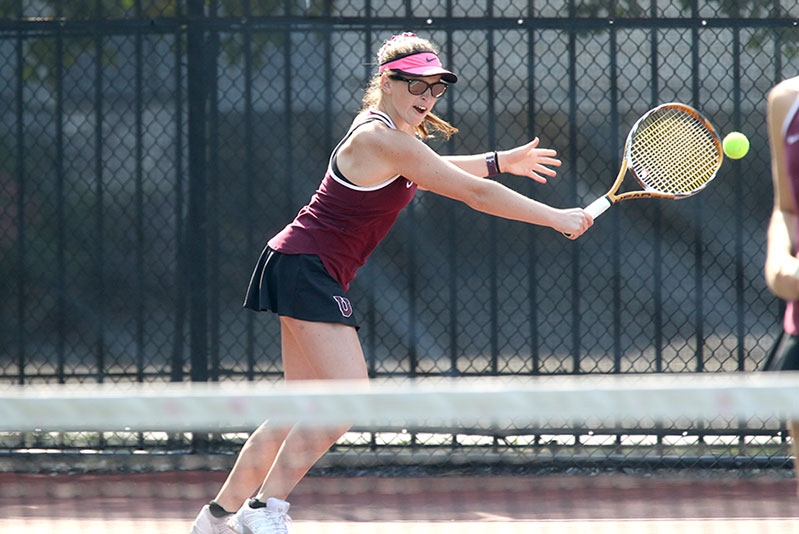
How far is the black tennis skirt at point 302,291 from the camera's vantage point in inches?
124

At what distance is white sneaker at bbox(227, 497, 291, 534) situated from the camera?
313cm

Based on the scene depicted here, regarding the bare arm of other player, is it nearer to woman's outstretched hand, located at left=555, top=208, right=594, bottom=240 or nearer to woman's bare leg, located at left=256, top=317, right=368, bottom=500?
woman's outstretched hand, located at left=555, top=208, right=594, bottom=240

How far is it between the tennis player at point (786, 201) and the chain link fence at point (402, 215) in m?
2.35

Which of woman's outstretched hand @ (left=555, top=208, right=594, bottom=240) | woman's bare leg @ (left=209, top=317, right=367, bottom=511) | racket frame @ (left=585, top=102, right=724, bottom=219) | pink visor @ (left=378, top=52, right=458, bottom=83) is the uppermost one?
pink visor @ (left=378, top=52, right=458, bottom=83)

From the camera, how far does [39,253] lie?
482cm

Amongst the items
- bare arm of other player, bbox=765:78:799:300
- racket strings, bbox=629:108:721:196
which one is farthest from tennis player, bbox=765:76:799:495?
racket strings, bbox=629:108:721:196

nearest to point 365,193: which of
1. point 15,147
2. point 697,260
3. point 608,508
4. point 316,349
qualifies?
point 316,349

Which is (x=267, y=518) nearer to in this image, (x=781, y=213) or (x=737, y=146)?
(x=781, y=213)

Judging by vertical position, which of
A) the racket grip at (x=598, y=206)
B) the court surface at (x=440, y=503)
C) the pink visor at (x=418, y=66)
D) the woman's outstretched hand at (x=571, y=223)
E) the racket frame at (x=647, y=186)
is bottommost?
the court surface at (x=440, y=503)

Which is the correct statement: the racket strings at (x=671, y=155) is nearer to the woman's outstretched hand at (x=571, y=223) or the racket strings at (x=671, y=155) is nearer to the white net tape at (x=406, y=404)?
the woman's outstretched hand at (x=571, y=223)

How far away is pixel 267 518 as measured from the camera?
314cm

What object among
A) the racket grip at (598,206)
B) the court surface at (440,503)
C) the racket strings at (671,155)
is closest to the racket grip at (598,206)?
the racket grip at (598,206)

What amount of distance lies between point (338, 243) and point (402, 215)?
1532 mm

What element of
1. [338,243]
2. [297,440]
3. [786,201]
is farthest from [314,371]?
[786,201]
